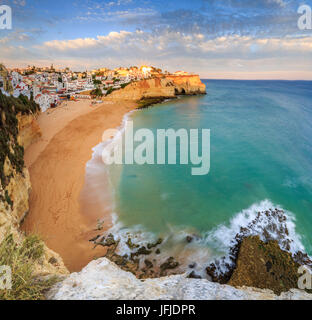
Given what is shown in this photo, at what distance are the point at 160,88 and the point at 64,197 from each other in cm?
4820

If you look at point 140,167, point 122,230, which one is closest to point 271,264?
point 122,230

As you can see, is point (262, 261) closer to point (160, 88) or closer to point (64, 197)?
point (64, 197)

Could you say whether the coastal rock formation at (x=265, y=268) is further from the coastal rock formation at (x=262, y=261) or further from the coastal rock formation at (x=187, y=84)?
the coastal rock formation at (x=187, y=84)

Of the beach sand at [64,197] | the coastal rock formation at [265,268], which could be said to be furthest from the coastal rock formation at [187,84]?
the coastal rock formation at [265,268]

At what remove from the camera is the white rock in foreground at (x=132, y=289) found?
2.71 metres

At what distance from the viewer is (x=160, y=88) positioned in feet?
173

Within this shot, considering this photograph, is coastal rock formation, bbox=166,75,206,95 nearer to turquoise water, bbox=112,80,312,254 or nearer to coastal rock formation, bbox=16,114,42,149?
turquoise water, bbox=112,80,312,254

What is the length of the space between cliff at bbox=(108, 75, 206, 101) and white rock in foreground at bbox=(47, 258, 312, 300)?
46.8m

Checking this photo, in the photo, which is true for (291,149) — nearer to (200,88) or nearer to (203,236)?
(203,236)

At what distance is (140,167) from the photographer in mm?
15164

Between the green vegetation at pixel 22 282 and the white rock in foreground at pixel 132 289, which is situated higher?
the green vegetation at pixel 22 282

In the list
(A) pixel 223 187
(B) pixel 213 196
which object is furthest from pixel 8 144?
(A) pixel 223 187

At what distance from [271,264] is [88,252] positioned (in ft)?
Result: 23.4

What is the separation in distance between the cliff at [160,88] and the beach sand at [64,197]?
90.4ft
